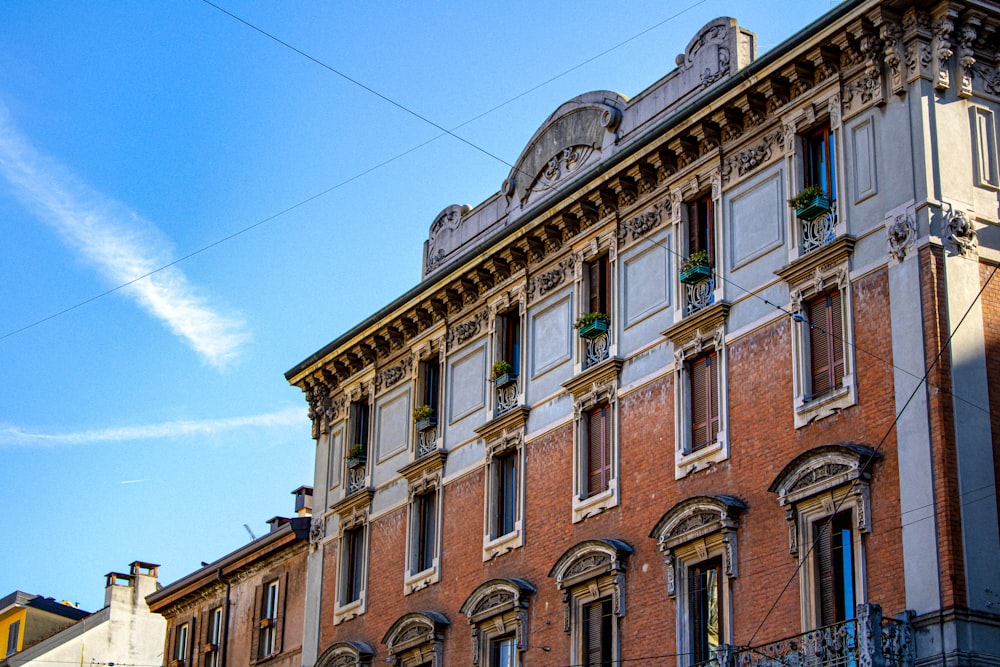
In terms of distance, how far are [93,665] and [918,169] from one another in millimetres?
38604

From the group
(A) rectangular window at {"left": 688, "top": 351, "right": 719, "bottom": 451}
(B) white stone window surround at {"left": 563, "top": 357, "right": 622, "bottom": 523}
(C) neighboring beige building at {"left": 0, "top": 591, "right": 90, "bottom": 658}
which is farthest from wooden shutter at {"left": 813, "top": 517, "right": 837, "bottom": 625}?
(C) neighboring beige building at {"left": 0, "top": 591, "right": 90, "bottom": 658}

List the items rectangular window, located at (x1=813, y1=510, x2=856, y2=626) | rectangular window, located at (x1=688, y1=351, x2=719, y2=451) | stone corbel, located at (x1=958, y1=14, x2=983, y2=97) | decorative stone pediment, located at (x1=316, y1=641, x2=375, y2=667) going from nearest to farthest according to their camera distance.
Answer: rectangular window, located at (x1=813, y1=510, x2=856, y2=626) < stone corbel, located at (x1=958, y1=14, x2=983, y2=97) < rectangular window, located at (x1=688, y1=351, x2=719, y2=451) < decorative stone pediment, located at (x1=316, y1=641, x2=375, y2=667)

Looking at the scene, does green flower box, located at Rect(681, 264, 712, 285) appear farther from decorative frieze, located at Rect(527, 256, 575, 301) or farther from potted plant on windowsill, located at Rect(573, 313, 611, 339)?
decorative frieze, located at Rect(527, 256, 575, 301)

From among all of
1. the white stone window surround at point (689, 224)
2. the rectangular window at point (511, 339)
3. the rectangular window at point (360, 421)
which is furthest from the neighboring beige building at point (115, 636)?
Result: the white stone window surround at point (689, 224)

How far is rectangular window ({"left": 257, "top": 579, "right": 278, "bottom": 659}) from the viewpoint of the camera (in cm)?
4038

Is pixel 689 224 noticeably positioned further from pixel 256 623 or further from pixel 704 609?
pixel 256 623

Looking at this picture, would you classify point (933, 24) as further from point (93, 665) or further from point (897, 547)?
point (93, 665)

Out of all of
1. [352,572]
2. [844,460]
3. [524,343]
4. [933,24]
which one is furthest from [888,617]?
[352,572]

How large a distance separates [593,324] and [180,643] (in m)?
20.6

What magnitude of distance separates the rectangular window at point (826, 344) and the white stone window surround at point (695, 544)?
234cm

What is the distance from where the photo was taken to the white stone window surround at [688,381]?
2680 centimetres

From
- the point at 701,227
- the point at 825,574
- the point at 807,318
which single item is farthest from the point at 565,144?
the point at 825,574

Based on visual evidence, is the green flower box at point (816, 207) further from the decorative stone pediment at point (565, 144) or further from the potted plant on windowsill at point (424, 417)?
the potted plant on windowsill at point (424, 417)

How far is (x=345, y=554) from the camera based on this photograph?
36.8 metres
